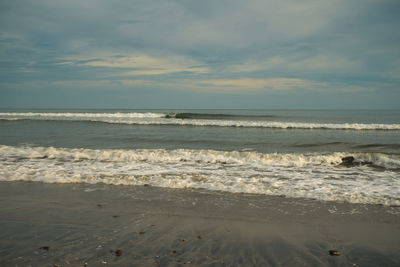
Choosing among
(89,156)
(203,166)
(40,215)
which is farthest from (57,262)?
(89,156)

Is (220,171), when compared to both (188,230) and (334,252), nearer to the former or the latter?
(188,230)

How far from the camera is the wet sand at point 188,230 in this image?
111 inches

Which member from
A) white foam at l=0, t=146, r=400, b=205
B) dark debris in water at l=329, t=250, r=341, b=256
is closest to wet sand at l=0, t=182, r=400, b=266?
dark debris in water at l=329, t=250, r=341, b=256

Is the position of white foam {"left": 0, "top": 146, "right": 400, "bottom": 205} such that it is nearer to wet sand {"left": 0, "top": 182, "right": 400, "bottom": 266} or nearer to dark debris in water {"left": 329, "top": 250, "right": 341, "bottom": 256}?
wet sand {"left": 0, "top": 182, "right": 400, "bottom": 266}

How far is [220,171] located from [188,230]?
3878 mm

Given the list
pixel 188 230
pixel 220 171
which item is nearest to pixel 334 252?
pixel 188 230

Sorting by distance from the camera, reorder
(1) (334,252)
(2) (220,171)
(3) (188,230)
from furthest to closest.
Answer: (2) (220,171), (3) (188,230), (1) (334,252)

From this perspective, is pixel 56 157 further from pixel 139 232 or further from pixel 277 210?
pixel 277 210

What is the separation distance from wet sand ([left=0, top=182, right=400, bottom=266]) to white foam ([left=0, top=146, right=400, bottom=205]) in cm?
69

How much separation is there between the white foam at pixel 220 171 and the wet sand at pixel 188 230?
0.69m

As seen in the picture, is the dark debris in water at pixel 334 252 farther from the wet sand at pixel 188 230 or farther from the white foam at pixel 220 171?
the white foam at pixel 220 171

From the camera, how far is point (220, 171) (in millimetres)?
7352

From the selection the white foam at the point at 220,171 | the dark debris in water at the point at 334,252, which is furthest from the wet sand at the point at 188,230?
the white foam at the point at 220,171

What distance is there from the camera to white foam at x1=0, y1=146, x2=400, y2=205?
5.61 meters
